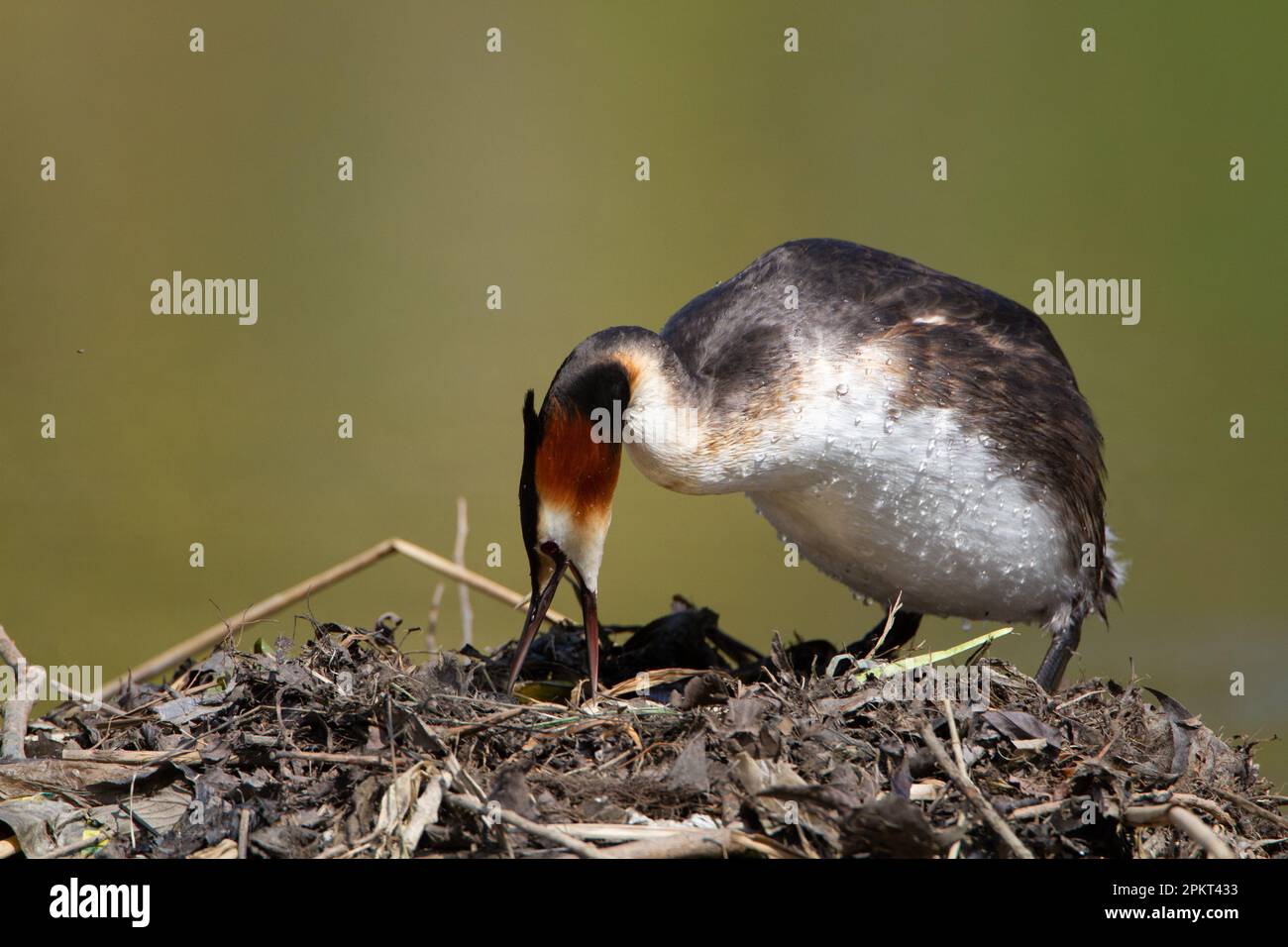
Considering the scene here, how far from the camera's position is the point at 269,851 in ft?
10.2

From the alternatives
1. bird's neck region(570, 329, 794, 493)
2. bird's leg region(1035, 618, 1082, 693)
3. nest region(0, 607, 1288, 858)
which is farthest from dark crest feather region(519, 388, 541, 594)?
bird's leg region(1035, 618, 1082, 693)

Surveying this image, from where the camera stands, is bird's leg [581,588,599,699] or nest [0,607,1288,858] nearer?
nest [0,607,1288,858]

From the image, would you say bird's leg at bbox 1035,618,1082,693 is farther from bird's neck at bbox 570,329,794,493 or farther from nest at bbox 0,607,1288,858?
bird's neck at bbox 570,329,794,493

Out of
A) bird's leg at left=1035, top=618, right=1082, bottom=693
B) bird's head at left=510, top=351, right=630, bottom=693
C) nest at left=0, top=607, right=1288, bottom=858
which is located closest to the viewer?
nest at left=0, top=607, right=1288, bottom=858

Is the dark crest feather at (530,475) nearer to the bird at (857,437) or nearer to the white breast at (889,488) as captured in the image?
the bird at (857,437)

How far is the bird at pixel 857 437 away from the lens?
13.8ft

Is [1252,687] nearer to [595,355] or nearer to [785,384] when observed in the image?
[785,384]

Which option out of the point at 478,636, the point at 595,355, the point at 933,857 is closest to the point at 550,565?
the point at 595,355

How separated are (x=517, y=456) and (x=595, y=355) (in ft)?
18.0

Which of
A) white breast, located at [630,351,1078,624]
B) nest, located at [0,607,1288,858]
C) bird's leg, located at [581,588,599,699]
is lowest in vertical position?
nest, located at [0,607,1288,858]

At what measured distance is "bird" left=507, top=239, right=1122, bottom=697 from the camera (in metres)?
4.20

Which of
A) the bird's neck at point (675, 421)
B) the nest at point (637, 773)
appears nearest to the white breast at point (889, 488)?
the bird's neck at point (675, 421)

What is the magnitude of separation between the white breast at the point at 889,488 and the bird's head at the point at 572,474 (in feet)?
0.43

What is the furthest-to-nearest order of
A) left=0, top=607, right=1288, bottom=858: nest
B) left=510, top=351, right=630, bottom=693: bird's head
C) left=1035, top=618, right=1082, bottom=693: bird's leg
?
left=1035, top=618, right=1082, bottom=693: bird's leg < left=510, top=351, right=630, bottom=693: bird's head < left=0, top=607, right=1288, bottom=858: nest
